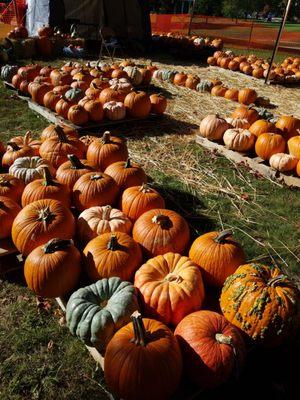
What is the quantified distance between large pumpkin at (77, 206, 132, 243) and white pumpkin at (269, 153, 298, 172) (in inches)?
119

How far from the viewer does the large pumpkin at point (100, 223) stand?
337 centimetres

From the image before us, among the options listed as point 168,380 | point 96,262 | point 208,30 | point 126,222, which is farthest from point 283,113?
point 208,30

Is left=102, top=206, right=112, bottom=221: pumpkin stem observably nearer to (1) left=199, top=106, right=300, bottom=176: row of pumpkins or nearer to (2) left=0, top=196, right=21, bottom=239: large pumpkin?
(2) left=0, top=196, right=21, bottom=239: large pumpkin

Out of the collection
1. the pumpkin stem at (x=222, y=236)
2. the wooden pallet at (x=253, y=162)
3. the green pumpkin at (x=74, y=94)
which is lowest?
the wooden pallet at (x=253, y=162)

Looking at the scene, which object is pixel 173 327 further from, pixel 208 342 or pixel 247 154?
pixel 247 154

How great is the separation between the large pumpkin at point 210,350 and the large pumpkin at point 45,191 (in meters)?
1.97

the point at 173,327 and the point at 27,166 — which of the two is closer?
the point at 173,327

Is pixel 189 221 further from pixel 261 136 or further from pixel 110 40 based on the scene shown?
pixel 110 40

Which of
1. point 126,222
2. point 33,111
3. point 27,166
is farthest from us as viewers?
point 33,111

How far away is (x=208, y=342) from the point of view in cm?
236

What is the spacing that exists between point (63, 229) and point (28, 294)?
2.33 feet

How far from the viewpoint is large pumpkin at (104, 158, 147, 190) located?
4137 millimetres

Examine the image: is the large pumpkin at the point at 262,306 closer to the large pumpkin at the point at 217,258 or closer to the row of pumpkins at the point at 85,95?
the large pumpkin at the point at 217,258

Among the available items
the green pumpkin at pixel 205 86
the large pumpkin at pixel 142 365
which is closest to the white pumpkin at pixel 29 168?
the large pumpkin at pixel 142 365
